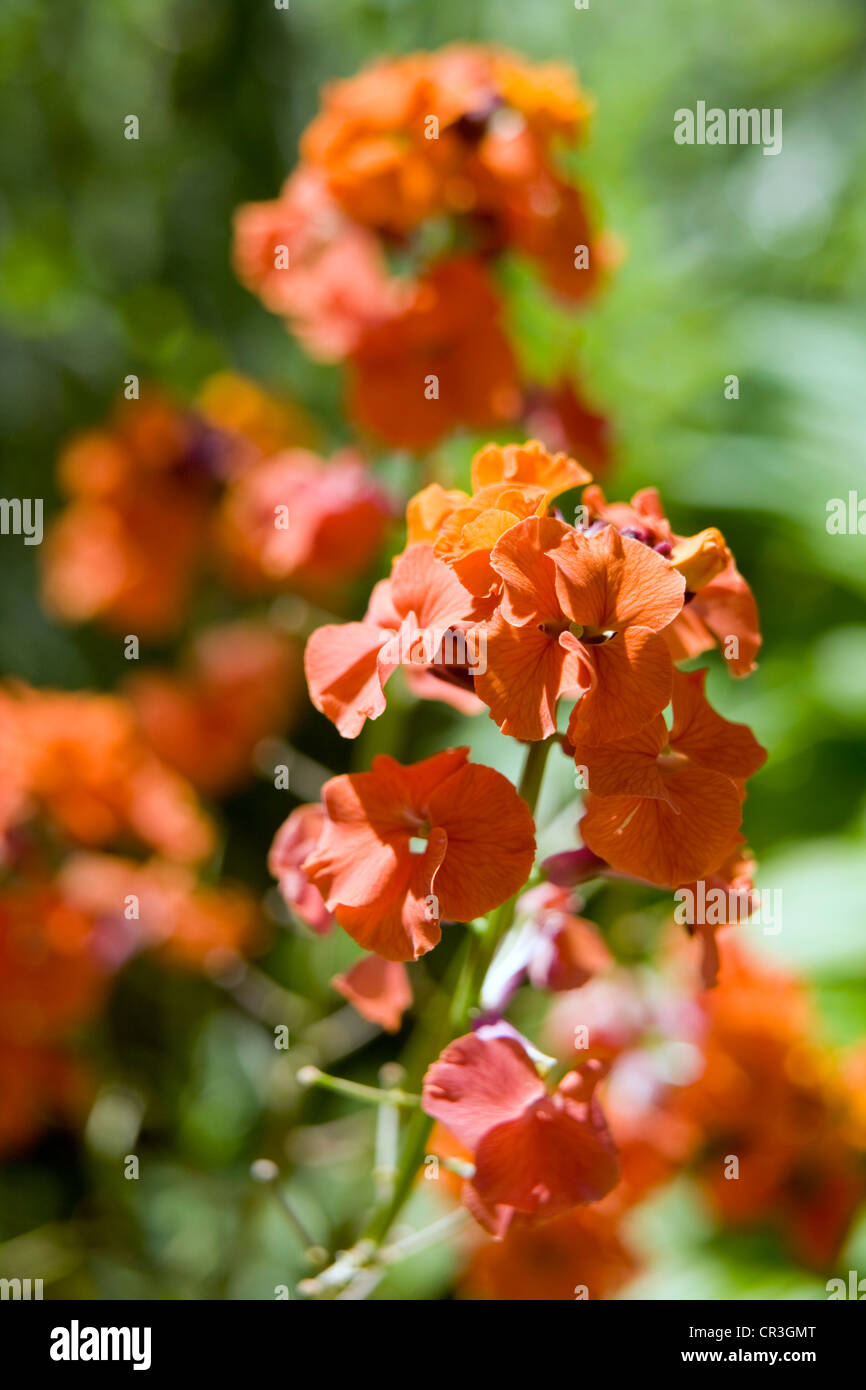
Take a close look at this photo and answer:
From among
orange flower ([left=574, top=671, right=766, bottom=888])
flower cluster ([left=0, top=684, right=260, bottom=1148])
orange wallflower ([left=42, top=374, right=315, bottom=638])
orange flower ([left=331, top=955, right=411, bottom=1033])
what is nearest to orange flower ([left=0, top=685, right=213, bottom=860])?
flower cluster ([left=0, top=684, right=260, bottom=1148])

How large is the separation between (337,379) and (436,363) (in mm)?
1255

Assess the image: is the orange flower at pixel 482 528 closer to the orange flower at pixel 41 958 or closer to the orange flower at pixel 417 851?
the orange flower at pixel 417 851

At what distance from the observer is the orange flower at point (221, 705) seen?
1.79 m

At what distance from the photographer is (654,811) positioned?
2.20 ft

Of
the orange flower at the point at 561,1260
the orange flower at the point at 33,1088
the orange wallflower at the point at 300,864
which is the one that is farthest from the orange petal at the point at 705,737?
the orange flower at the point at 33,1088

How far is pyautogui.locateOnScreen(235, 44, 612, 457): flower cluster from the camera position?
1.20 metres

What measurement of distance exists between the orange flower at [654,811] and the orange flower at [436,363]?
2.35ft

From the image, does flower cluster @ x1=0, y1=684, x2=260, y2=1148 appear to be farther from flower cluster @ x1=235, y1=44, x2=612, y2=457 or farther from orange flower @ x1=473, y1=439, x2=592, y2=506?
orange flower @ x1=473, y1=439, x2=592, y2=506

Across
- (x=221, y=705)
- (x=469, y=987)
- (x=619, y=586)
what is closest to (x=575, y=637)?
(x=619, y=586)

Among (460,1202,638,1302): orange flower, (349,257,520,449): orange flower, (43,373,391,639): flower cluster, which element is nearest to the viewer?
(460,1202,638,1302): orange flower

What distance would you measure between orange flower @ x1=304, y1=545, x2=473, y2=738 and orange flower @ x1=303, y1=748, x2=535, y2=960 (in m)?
0.04

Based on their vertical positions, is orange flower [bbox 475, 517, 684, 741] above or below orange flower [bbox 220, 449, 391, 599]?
below

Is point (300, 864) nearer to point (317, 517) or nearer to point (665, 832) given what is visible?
point (665, 832)
